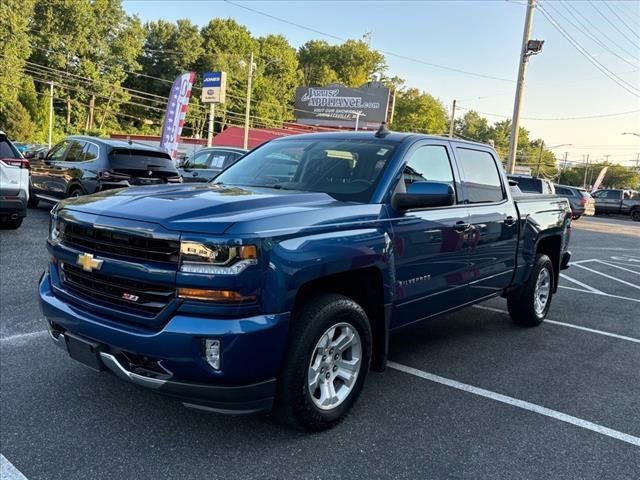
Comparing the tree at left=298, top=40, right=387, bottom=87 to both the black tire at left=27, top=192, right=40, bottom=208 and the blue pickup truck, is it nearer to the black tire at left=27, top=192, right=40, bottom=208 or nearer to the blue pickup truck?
the black tire at left=27, top=192, right=40, bottom=208

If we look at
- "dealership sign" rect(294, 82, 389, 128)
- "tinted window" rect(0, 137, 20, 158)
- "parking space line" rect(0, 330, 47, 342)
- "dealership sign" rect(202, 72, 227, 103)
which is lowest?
"parking space line" rect(0, 330, 47, 342)

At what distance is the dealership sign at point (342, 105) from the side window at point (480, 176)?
188 ft

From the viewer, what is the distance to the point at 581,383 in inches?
173

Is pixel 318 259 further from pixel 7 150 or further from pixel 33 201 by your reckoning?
pixel 33 201

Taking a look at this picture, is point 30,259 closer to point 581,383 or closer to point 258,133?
point 581,383

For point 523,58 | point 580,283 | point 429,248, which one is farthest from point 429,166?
point 523,58

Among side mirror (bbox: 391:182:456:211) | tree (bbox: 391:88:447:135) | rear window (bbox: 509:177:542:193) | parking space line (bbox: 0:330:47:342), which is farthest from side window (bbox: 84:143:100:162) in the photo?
tree (bbox: 391:88:447:135)

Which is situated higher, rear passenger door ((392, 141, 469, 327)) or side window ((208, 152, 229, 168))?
side window ((208, 152, 229, 168))

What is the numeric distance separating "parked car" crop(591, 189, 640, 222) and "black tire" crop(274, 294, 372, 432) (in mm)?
33586

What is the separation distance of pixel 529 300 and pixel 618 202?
1216 inches

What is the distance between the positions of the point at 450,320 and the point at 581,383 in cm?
185

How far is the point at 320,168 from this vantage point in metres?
4.07

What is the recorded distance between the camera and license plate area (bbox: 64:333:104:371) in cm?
292

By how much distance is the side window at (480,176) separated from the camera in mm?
4660
